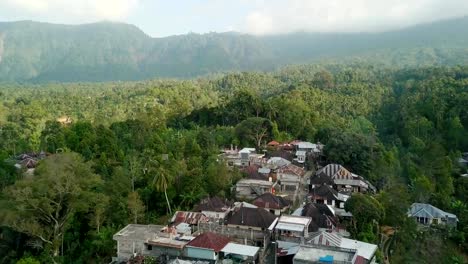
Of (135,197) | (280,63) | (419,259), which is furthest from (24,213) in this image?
(280,63)

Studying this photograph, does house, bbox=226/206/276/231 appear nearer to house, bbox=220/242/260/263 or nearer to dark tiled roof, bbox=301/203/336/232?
dark tiled roof, bbox=301/203/336/232

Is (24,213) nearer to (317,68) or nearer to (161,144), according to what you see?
(161,144)

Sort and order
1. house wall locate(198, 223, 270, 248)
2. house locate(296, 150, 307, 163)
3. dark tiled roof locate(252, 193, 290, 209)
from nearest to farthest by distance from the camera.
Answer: house wall locate(198, 223, 270, 248) → dark tiled roof locate(252, 193, 290, 209) → house locate(296, 150, 307, 163)

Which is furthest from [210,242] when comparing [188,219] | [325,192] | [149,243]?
[325,192]

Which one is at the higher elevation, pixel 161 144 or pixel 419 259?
pixel 161 144

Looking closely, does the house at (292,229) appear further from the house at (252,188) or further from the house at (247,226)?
the house at (252,188)

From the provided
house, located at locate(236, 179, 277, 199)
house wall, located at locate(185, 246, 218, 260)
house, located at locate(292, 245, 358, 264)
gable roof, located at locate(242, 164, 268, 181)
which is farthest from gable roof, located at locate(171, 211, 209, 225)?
gable roof, located at locate(242, 164, 268, 181)

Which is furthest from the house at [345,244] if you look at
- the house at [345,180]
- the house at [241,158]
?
the house at [241,158]

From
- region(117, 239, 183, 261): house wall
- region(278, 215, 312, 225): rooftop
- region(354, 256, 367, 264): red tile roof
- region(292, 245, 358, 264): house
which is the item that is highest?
region(292, 245, 358, 264): house
